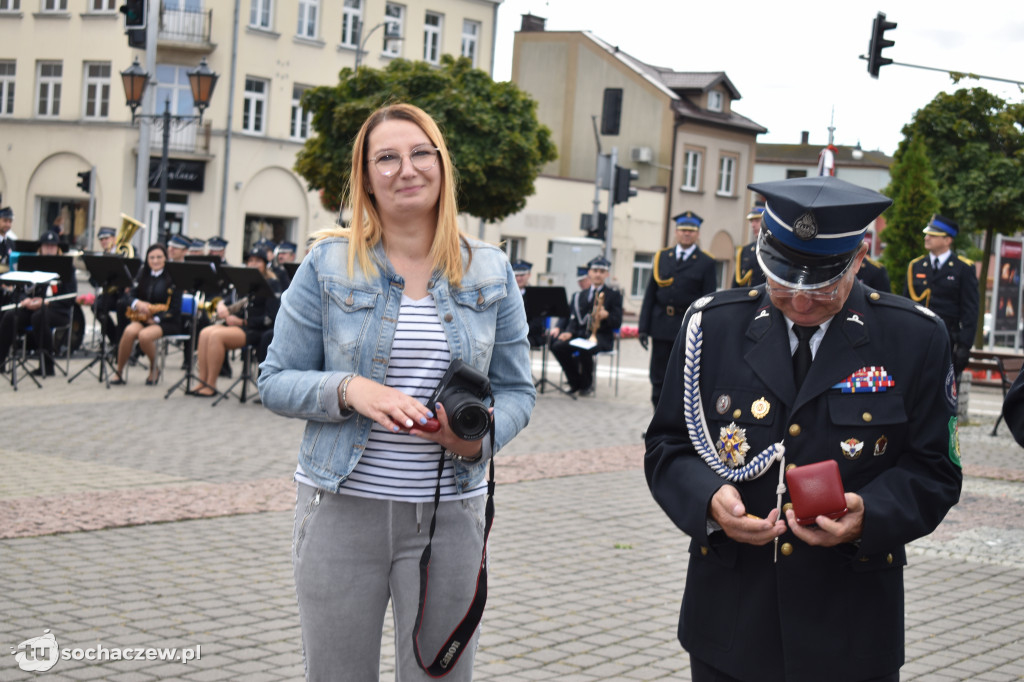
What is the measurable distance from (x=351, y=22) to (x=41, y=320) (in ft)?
102

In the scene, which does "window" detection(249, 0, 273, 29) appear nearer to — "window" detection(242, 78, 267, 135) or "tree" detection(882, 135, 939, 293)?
"window" detection(242, 78, 267, 135)

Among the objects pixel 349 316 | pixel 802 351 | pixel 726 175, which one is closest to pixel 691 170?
pixel 726 175

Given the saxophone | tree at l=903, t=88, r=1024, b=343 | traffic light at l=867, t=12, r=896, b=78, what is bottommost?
the saxophone

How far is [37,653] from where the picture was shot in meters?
5.14

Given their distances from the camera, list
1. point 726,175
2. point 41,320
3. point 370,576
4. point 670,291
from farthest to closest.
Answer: point 726,175 < point 41,320 < point 670,291 < point 370,576

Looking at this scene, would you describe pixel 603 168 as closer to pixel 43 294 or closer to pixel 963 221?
pixel 963 221

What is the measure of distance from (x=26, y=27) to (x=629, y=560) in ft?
134

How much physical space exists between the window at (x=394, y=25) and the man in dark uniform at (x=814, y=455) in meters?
44.1

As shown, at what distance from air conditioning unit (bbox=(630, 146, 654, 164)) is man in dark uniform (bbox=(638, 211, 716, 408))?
1540 inches

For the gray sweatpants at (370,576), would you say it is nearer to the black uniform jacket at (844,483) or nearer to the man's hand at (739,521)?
the black uniform jacket at (844,483)

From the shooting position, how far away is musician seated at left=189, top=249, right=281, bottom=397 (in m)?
14.8

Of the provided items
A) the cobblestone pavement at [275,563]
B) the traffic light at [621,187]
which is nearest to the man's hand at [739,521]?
the cobblestone pavement at [275,563]

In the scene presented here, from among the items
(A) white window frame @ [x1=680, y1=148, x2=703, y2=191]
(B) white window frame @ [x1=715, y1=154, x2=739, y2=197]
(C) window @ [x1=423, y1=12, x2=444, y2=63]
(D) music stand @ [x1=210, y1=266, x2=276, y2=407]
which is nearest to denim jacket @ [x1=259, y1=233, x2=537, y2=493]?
(D) music stand @ [x1=210, y1=266, x2=276, y2=407]

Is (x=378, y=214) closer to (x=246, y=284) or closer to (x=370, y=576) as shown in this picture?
(x=370, y=576)
